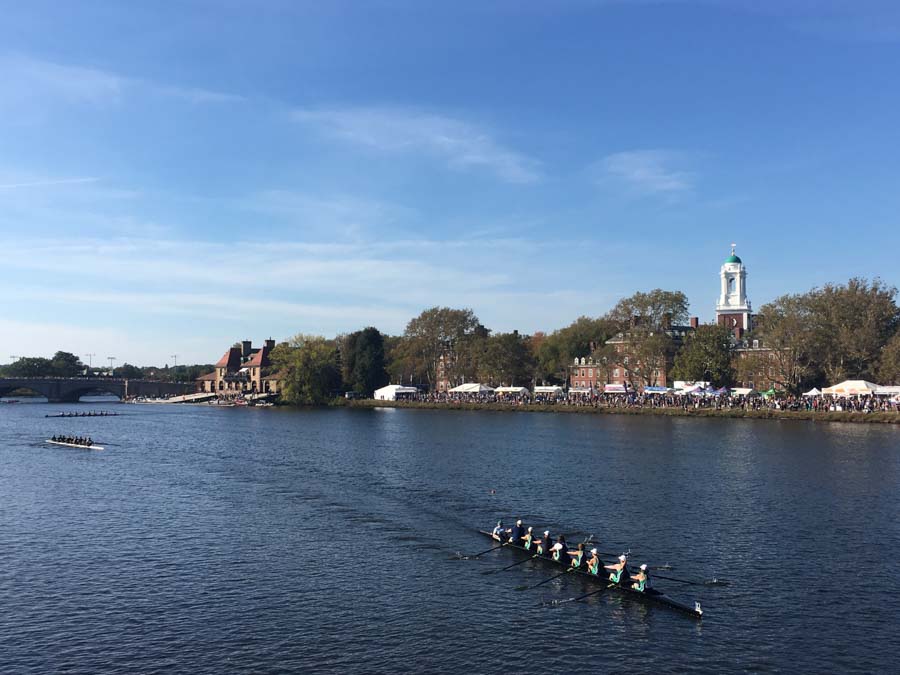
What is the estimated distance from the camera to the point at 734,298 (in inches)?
7431

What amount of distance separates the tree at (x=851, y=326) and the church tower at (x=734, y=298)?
74.1 metres

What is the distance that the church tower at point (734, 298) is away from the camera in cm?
18568

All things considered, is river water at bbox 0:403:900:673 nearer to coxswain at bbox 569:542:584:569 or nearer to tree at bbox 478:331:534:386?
coxswain at bbox 569:542:584:569

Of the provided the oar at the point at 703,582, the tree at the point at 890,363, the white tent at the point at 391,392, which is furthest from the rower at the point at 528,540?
the white tent at the point at 391,392

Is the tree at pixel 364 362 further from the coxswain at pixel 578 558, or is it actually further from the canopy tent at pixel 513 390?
the coxswain at pixel 578 558

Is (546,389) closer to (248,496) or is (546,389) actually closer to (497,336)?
(497,336)

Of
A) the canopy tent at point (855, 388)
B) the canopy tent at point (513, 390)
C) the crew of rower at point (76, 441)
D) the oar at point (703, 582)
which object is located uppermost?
the canopy tent at point (855, 388)

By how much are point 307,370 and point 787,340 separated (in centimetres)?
10279

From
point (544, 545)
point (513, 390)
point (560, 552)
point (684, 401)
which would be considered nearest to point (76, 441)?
point (544, 545)

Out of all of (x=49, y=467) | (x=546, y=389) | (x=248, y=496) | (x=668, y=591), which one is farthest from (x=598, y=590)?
(x=546, y=389)

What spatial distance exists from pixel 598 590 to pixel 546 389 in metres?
116

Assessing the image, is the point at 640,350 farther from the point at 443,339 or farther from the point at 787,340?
the point at 443,339

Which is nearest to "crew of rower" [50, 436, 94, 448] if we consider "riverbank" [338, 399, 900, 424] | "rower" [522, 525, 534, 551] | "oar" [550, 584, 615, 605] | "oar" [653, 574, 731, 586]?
"rower" [522, 525, 534, 551]

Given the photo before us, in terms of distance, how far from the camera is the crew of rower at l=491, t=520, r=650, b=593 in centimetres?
2743
